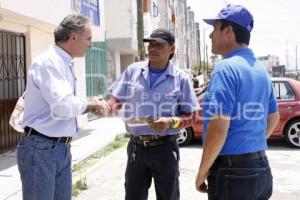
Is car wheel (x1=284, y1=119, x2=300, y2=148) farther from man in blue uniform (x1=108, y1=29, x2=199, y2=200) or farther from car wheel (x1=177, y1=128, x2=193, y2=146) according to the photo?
man in blue uniform (x1=108, y1=29, x2=199, y2=200)

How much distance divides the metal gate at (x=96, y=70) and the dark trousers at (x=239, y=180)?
1252cm

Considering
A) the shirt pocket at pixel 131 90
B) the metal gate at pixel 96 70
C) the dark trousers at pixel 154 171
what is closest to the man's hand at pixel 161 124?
the dark trousers at pixel 154 171

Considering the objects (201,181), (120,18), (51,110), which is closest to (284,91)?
(201,181)

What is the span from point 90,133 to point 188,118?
27.8 ft

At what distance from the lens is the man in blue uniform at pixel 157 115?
375 centimetres

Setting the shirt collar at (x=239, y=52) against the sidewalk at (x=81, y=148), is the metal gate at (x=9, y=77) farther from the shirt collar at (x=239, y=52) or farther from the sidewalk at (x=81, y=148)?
the shirt collar at (x=239, y=52)

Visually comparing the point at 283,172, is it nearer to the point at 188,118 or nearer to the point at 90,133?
the point at 188,118

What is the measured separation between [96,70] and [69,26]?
13894 millimetres

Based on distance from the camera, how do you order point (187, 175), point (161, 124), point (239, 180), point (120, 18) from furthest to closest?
point (120, 18) → point (187, 175) → point (161, 124) → point (239, 180)

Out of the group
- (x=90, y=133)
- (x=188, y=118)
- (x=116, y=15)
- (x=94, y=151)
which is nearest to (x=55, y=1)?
(x=94, y=151)

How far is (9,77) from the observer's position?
29.7ft

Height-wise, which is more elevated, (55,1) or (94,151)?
(55,1)

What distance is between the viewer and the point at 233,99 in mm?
2654

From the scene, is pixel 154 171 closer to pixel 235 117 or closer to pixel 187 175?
pixel 235 117
